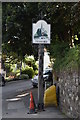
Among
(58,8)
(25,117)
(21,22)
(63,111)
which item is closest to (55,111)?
(63,111)

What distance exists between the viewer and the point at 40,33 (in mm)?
12398

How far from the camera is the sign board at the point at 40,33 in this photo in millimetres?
12391

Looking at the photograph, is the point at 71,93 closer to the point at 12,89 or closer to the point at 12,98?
the point at 12,98

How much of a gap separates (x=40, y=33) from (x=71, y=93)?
360 centimetres

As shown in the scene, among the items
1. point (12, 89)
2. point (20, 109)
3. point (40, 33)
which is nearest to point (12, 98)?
point (20, 109)

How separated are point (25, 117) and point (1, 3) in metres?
8.53

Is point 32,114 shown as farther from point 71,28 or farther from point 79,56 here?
point 71,28

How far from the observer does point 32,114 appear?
446 inches

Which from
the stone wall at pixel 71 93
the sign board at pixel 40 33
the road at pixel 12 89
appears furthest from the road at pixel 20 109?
the sign board at pixel 40 33

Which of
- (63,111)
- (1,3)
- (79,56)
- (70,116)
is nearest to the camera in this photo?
(79,56)

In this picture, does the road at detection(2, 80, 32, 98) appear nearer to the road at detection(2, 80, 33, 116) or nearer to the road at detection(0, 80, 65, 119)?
the road at detection(2, 80, 33, 116)

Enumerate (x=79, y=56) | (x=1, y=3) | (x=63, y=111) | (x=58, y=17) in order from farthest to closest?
(x=1, y=3), (x=58, y=17), (x=63, y=111), (x=79, y=56)

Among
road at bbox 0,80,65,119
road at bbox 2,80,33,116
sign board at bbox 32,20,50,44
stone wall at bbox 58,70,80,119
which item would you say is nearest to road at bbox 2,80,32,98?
road at bbox 2,80,33,116

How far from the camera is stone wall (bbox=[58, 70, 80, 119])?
8.88 m
